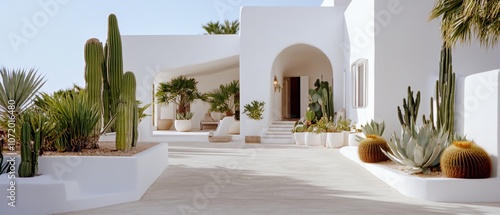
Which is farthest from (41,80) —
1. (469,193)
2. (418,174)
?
(469,193)

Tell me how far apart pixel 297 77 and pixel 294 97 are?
→ 1207 mm

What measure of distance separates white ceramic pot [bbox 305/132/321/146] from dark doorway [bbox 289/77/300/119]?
955 centimetres

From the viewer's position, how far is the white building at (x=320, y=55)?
12297mm

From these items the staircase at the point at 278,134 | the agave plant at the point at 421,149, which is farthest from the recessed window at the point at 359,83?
the agave plant at the point at 421,149

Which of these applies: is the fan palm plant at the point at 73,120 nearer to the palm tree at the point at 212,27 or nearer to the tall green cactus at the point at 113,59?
the tall green cactus at the point at 113,59

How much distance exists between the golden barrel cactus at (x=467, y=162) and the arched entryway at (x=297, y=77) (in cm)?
1349

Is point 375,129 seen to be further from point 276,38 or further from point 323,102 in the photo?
point 276,38

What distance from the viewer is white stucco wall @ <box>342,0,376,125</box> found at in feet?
41.9

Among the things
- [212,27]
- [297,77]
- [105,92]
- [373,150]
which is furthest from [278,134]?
[212,27]

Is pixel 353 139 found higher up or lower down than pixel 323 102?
lower down

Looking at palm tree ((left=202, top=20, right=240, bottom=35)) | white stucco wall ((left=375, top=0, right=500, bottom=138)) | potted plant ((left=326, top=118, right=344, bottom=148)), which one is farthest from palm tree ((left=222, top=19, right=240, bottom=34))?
white stucco wall ((left=375, top=0, right=500, bottom=138))

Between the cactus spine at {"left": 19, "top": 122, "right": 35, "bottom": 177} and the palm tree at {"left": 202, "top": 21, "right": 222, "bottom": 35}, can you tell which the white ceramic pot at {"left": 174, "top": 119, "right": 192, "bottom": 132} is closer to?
the palm tree at {"left": 202, "top": 21, "right": 222, "bottom": 35}

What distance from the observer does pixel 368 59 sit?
1314cm

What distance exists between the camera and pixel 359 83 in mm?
14555
